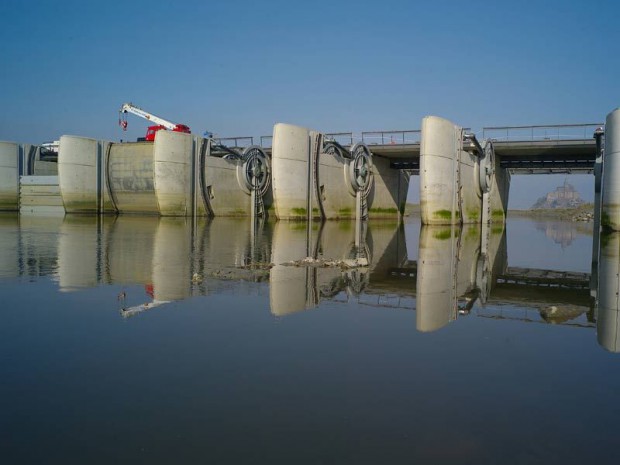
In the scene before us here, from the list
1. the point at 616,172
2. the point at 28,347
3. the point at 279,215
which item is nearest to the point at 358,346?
the point at 28,347

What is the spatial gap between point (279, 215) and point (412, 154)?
43.9 feet

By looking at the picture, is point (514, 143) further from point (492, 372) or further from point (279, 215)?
point (492, 372)

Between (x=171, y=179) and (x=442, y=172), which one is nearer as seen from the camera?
(x=442, y=172)

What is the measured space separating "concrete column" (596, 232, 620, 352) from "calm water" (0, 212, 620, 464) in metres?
0.06

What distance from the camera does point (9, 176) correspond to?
48.8 metres

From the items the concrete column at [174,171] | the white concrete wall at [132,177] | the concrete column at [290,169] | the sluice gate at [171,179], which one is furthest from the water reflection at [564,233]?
the white concrete wall at [132,177]

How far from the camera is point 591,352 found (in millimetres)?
5887

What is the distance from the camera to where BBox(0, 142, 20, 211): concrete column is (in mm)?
48375

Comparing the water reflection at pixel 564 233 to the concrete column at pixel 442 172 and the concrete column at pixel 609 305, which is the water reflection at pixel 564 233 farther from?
the concrete column at pixel 609 305

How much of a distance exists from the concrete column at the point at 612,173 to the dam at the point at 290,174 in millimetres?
5161

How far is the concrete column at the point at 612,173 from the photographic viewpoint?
2466 cm

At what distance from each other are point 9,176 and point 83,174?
10.2 meters

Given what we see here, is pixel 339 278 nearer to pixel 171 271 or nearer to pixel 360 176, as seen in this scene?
pixel 171 271

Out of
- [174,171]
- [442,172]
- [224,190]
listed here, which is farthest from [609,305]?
[224,190]
